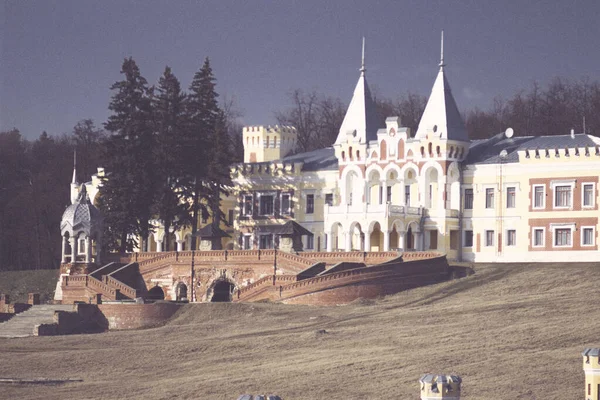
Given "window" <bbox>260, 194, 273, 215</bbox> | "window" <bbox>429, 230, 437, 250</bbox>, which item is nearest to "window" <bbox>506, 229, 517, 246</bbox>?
"window" <bbox>429, 230, 437, 250</bbox>

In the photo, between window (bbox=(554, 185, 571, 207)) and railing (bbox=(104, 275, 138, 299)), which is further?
window (bbox=(554, 185, 571, 207))

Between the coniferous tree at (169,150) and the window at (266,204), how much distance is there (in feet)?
17.5

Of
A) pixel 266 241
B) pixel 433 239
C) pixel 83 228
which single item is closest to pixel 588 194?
pixel 433 239

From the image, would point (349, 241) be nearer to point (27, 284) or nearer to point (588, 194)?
point (588, 194)

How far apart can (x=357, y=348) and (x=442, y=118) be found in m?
28.6

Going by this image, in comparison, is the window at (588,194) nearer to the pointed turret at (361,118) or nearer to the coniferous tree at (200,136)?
the pointed turret at (361,118)

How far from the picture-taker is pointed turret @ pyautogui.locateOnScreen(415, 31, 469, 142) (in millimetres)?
69438

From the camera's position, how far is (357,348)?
4309 cm

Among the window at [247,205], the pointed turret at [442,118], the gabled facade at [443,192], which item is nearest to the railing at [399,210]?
the gabled facade at [443,192]

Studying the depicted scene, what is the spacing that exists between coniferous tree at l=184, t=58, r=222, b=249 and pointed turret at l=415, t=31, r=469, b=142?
11.4 metres

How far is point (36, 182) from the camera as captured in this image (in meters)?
96.3

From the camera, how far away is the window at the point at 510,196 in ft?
222

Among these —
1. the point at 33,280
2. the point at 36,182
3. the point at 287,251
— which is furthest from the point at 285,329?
the point at 36,182

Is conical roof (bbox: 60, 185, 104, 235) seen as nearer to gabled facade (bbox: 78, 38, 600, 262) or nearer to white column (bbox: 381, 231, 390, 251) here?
gabled facade (bbox: 78, 38, 600, 262)
